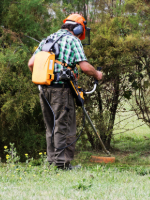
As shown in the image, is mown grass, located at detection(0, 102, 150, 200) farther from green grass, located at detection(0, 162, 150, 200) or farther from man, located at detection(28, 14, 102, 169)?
man, located at detection(28, 14, 102, 169)

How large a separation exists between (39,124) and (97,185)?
10.5 feet

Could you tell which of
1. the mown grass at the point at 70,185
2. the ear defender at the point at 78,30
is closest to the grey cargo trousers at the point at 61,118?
the mown grass at the point at 70,185

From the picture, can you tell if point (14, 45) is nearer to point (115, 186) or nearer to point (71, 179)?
point (71, 179)

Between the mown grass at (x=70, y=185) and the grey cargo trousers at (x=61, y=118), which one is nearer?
the mown grass at (x=70, y=185)

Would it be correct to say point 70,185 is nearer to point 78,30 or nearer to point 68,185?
point 68,185

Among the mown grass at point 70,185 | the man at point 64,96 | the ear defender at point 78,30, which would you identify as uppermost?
the ear defender at point 78,30

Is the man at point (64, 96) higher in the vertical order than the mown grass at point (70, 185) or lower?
higher

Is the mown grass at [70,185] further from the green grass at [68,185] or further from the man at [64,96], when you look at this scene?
the man at [64,96]

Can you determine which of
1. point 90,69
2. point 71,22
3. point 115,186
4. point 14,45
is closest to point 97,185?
point 115,186

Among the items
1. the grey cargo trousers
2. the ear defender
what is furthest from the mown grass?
the ear defender

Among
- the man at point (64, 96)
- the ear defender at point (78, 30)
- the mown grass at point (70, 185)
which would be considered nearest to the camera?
the mown grass at point (70, 185)

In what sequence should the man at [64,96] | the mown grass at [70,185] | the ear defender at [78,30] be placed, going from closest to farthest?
the mown grass at [70,185], the man at [64,96], the ear defender at [78,30]

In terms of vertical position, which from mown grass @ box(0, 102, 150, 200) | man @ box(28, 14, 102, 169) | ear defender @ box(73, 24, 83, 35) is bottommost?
mown grass @ box(0, 102, 150, 200)

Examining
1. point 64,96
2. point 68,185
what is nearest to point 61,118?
point 64,96
